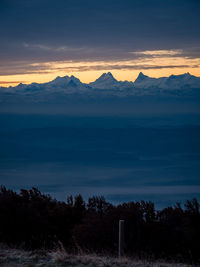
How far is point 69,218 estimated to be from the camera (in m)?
19.2

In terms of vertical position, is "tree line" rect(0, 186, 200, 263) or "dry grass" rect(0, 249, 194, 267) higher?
"tree line" rect(0, 186, 200, 263)

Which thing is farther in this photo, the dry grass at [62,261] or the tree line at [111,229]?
the tree line at [111,229]

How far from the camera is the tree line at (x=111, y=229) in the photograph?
14.9m

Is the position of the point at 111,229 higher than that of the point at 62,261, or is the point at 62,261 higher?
the point at 111,229

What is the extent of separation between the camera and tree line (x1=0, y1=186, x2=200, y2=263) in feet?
49.0

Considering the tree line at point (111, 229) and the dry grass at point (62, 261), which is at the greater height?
the tree line at point (111, 229)

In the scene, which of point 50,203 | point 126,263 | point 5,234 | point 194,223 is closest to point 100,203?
point 50,203

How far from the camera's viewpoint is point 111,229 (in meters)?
15.9

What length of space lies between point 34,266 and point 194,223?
11201 millimetres

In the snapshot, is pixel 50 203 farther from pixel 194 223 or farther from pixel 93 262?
pixel 93 262

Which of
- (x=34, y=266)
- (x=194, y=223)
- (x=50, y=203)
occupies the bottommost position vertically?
(x=34, y=266)

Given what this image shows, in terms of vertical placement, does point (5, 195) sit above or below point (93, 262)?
above

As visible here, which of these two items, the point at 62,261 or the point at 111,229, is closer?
the point at 62,261

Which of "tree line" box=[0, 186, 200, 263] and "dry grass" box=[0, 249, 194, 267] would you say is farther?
"tree line" box=[0, 186, 200, 263]
